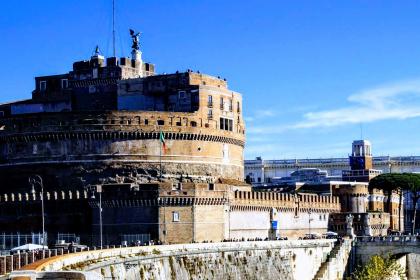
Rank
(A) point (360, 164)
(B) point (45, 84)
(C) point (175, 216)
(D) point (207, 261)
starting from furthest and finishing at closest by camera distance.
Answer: (A) point (360, 164) < (B) point (45, 84) < (C) point (175, 216) < (D) point (207, 261)

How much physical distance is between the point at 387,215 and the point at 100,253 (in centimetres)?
6762

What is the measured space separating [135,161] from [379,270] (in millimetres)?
23150

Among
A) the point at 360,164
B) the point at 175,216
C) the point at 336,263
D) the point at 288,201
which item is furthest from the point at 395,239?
the point at 360,164

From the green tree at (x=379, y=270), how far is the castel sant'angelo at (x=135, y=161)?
9.48 metres

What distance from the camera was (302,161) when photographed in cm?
17288

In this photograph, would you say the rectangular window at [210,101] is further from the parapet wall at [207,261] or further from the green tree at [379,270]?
the green tree at [379,270]

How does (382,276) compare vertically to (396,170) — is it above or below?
below

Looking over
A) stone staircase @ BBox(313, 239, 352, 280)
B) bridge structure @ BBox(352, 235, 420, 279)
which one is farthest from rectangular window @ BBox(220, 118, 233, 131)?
bridge structure @ BBox(352, 235, 420, 279)

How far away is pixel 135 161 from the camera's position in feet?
281

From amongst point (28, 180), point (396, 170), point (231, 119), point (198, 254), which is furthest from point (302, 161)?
point (198, 254)

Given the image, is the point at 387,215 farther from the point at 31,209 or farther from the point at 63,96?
the point at 31,209

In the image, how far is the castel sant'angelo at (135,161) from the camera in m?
76.0

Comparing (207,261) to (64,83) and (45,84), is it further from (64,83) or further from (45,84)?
(45,84)

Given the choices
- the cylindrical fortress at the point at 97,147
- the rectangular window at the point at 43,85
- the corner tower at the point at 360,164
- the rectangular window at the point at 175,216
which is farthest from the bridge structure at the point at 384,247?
the corner tower at the point at 360,164
